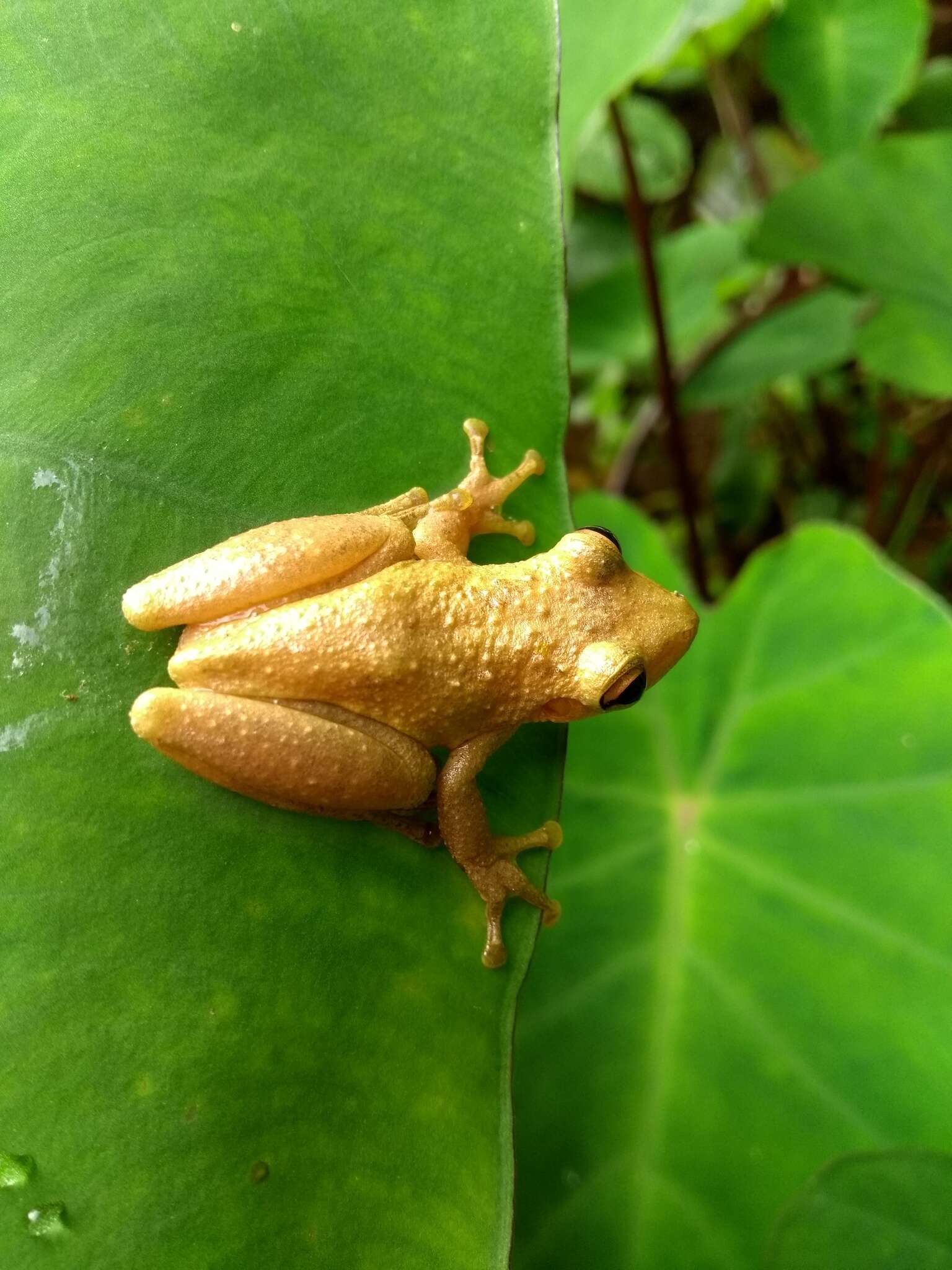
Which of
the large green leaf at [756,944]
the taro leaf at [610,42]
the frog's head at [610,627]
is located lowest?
the large green leaf at [756,944]

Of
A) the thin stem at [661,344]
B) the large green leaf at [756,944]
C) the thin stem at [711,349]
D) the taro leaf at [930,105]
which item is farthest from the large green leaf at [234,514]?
the taro leaf at [930,105]

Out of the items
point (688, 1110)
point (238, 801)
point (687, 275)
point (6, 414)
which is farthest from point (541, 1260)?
point (687, 275)

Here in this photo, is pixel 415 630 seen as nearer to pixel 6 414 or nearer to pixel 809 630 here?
pixel 6 414

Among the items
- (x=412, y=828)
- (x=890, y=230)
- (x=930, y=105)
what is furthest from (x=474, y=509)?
(x=930, y=105)

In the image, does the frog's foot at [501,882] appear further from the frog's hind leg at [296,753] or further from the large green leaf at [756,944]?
the large green leaf at [756,944]

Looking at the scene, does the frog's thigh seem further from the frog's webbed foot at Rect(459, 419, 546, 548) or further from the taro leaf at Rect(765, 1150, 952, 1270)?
the taro leaf at Rect(765, 1150, 952, 1270)

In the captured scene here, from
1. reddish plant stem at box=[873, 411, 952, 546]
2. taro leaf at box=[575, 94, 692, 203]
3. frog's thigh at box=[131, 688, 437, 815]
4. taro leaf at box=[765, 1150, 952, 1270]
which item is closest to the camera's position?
frog's thigh at box=[131, 688, 437, 815]

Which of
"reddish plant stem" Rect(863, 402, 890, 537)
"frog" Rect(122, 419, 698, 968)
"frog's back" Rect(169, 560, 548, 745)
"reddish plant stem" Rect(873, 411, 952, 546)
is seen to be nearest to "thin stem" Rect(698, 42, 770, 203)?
"reddish plant stem" Rect(863, 402, 890, 537)
